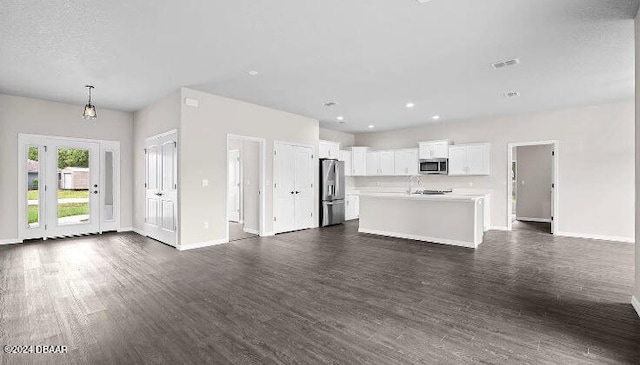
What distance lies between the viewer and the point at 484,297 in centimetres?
308

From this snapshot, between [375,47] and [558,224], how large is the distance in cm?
614

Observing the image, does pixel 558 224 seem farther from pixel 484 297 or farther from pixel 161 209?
pixel 161 209

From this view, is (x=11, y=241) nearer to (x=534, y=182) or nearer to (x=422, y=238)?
(x=422, y=238)

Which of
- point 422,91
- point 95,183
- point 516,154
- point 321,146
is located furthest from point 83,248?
point 516,154

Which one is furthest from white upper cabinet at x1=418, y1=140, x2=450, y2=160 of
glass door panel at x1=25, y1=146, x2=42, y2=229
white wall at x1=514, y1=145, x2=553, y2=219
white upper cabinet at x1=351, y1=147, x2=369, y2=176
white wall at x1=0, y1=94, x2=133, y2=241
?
glass door panel at x1=25, y1=146, x2=42, y2=229

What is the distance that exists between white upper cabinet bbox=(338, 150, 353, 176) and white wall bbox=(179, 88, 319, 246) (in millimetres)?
3400

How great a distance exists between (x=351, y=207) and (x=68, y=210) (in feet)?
22.9

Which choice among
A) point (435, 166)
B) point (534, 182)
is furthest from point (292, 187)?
point (534, 182)

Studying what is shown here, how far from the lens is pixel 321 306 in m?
2.88

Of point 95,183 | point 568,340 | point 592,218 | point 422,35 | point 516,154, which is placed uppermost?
point 422,35

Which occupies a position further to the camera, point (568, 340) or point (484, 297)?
point (484, 297)

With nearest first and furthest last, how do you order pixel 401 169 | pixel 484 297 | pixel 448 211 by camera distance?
1. pixel 484 297
2. pixel 448 211
3. pixel 401 169

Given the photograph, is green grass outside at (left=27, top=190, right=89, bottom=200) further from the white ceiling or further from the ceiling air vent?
the ceiling air vent

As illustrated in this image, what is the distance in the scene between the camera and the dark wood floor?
213cm
